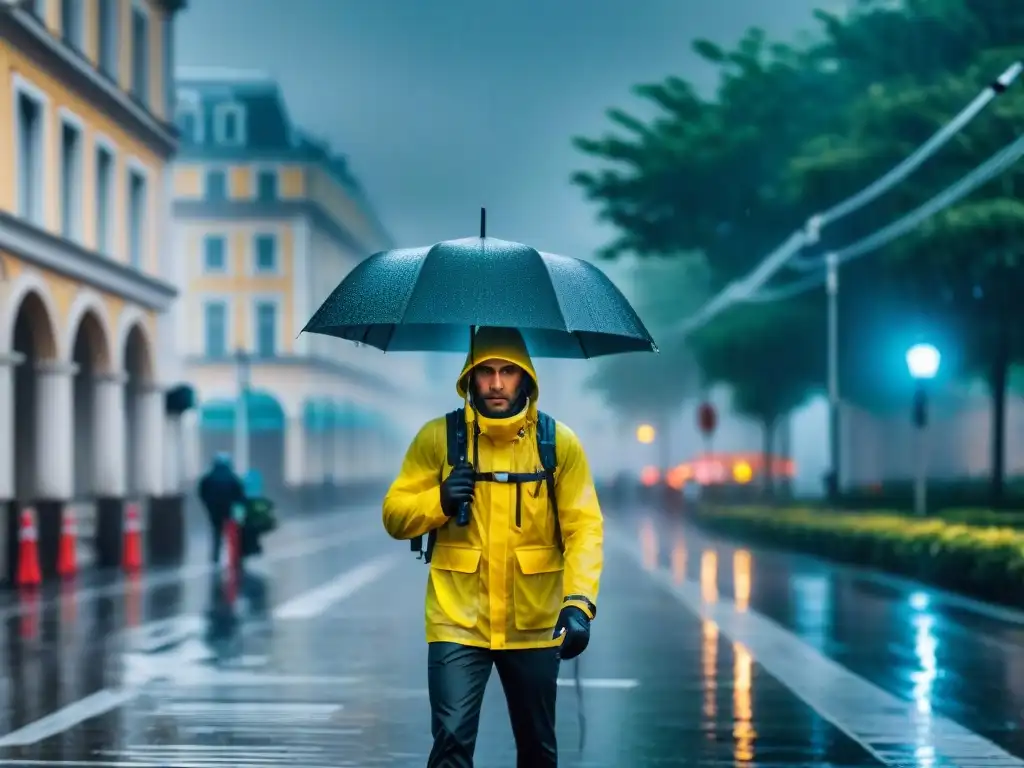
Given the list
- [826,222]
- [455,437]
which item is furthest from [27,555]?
[826,222]

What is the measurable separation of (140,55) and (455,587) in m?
27.3

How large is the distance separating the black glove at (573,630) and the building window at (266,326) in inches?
2646

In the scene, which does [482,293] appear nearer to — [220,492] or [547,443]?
[547,443]

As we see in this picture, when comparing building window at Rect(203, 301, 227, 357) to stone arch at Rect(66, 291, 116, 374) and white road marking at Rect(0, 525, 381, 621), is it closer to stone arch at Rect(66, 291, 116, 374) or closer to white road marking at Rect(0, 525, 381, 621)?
white road marking at Rect(0, 525, 381, 621)

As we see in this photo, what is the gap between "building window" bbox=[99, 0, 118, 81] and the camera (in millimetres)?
29781

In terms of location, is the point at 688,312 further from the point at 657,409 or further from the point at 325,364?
the point at 657,409

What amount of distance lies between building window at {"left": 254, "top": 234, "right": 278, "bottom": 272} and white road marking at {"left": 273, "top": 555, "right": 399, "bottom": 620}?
4360cm

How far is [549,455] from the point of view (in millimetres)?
6414

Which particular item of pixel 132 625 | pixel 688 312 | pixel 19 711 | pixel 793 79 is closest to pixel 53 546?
pixel 132 625

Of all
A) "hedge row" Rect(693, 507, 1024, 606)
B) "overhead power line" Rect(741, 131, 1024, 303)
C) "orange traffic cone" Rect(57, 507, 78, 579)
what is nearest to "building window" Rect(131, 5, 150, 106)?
"orange traffic cone" Rect(57, 507, 78, 579)

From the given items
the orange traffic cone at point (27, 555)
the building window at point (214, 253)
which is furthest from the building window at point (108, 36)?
the building window at point (214, 253)

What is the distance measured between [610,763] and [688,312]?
199 feet

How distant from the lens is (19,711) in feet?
36.9

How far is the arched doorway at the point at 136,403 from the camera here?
106 feet
